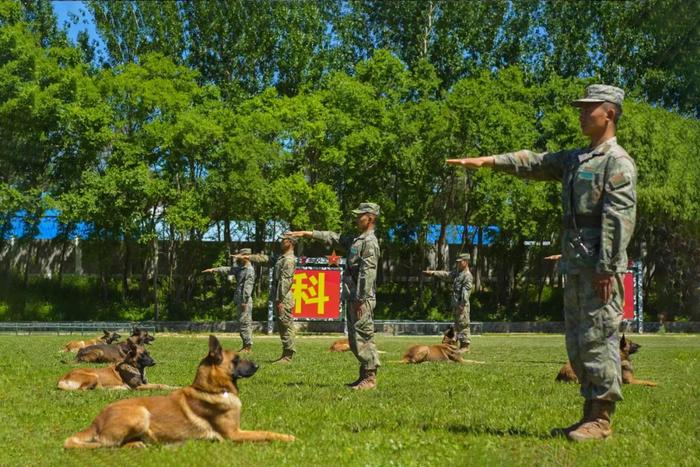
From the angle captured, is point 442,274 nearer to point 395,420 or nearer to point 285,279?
point 285,279

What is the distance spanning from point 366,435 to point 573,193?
9.80 feet

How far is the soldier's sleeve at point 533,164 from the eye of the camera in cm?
921

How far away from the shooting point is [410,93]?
55531 millimetres

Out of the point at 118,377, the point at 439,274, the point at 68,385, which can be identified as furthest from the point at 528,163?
the point at 439,274

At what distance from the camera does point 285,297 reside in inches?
808

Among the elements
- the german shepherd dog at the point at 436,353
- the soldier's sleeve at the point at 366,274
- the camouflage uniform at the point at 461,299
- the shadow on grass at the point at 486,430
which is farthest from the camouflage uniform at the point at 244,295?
the shadow on grass at the point at 486,430

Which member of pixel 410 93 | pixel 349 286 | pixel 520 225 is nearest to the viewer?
pixel 349 286

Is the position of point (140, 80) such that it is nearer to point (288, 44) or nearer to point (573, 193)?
point (288, 44)

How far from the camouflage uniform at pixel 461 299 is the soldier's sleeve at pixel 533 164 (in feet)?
45.3

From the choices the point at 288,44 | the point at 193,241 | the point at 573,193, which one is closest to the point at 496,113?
the point at 288,44

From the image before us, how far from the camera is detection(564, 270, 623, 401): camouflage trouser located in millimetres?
8531

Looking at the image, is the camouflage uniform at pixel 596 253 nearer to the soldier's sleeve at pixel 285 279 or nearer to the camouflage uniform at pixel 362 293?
the camouflage uniform at pixel 362 293

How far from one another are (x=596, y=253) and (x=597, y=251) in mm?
22

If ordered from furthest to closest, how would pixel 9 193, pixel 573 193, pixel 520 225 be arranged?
pixel 520 225 < pixel 9 193 < pixel 573 193
